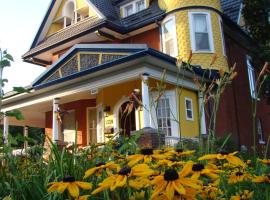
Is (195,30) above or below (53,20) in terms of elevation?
below

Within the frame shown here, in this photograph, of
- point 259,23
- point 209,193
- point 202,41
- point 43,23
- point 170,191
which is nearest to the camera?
point 170,191

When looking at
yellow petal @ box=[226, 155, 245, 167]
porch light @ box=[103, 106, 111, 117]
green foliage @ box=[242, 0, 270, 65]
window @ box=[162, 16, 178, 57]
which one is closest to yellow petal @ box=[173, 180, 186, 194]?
yellow petal @ box=[226, 155, 245, 167]

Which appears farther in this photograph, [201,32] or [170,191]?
[201,32]

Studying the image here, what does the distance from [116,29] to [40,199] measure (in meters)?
16.5

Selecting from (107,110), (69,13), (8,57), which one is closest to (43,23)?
(69,13)

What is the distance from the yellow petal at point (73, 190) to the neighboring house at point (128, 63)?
10.1 meters

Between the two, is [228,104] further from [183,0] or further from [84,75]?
[84,75]

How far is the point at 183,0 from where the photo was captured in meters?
17.2

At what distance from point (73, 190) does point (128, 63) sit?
11254 millimetres

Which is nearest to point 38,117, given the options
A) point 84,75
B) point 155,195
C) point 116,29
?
point 116,29

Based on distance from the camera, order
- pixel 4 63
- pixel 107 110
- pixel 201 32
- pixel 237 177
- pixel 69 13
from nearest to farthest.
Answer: pixel 237 177 < pixel 4 63 < pixel 107 110 < pixel 201 32 < pixel 69 13

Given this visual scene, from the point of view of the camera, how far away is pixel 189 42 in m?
16.7

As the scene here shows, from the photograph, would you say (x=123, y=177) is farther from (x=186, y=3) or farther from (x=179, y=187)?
(x=186, y=3)

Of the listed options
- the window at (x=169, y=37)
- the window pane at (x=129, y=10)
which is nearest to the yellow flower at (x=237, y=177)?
the window at (x=169, y=37)
